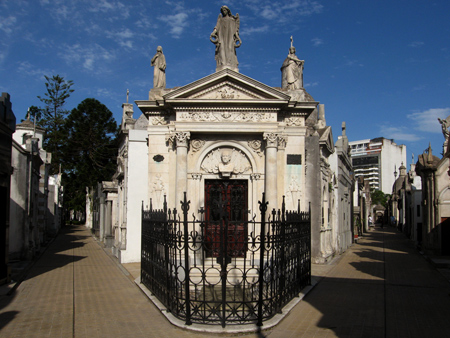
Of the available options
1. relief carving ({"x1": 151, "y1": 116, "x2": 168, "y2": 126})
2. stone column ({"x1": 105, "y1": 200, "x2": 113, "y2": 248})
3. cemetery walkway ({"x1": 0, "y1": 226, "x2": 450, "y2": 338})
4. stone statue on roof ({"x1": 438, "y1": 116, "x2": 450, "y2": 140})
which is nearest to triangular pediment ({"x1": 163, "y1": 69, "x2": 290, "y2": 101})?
relief carving ({"x1": 151, "y1": 116, "x2": 168, "y2": 126})

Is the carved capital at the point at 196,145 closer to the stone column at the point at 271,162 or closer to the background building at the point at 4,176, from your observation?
the stone column at the point at 271,162

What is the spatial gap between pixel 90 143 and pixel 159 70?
30.2 m

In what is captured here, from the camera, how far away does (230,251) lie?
8.23m

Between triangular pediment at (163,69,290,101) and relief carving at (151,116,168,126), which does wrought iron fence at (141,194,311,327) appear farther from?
triangular pediment at (163,69,290,101)

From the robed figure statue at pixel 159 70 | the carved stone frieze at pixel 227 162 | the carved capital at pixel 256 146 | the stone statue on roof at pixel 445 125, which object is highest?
the robed figure statue at pixel 159 70

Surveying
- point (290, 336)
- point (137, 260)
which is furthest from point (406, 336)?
point (137, 260)

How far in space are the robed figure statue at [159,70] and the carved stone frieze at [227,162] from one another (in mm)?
3016

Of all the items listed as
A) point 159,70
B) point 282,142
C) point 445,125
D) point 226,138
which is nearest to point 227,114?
point 226,138

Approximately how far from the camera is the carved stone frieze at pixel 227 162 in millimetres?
13727

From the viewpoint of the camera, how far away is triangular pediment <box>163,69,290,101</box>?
13250mm

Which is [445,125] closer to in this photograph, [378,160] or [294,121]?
[294,121]

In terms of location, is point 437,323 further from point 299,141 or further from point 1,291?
point 1,291

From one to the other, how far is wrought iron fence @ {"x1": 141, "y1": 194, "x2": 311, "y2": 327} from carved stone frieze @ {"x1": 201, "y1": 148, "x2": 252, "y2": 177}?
3.28 m

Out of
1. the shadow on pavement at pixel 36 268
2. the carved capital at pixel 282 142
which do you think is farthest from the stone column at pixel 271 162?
the shadow on pavement at pixel 36 268
